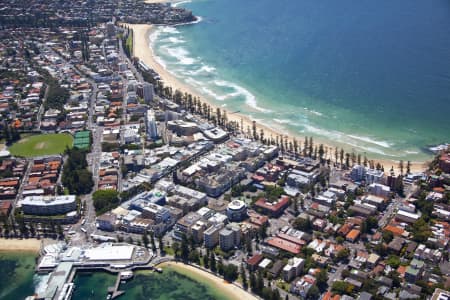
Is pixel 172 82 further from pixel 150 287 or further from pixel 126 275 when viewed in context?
pixel 150 287

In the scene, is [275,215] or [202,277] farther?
[275,215]

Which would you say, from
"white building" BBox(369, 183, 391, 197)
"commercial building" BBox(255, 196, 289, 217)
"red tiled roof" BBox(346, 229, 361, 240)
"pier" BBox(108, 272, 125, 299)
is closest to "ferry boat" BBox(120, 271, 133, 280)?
"pier" BBox(108, 272, 125, 299)

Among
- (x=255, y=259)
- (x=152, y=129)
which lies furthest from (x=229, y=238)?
(x=152, y=129)

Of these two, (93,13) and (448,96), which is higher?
(93,13)

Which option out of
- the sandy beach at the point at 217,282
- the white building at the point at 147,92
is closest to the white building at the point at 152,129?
the white building at the point at 147,92

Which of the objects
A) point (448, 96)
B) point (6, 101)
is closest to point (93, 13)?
point (6, 101)

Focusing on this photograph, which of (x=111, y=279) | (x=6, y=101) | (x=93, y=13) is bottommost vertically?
(x=111, y=279)

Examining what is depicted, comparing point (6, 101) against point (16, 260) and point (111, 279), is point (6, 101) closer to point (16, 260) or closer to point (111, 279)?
point (16, 260)
